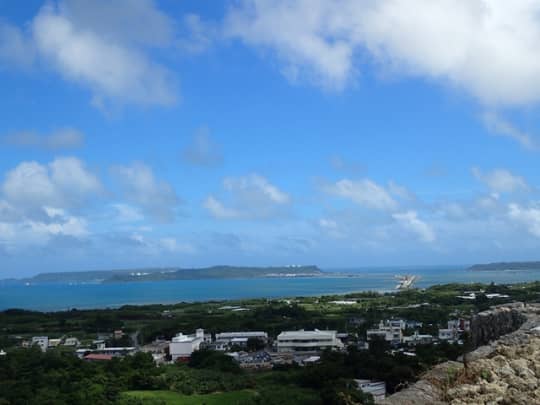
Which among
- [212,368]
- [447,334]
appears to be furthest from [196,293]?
[212,368]

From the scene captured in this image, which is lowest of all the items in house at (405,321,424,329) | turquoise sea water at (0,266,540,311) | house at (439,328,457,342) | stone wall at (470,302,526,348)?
house at (405,321,424,329)

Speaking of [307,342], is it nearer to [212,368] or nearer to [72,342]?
[212,368]

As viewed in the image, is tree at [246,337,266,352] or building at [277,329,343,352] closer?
building at [277,329,343,352]

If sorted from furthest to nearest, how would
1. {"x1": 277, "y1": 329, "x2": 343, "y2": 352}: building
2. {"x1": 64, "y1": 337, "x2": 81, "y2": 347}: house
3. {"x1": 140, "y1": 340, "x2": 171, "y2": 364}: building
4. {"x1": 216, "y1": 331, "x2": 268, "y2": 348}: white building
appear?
{"x1": 64, "y1": 337, "x2": 81, "y2": 347}: house
{"x1": 216, "y1": 331, "x2": 268, "y2": 348}: white building
{"x1": 277, "y1": 329, "x2": 343, "y2": 352}: building
{"x1": 140, "y1": 340, "x2": 171, "y2": 364}: building

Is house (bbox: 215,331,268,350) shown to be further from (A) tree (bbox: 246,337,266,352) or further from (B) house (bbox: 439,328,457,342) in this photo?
(B) house (bbox: 439,328,457,342)

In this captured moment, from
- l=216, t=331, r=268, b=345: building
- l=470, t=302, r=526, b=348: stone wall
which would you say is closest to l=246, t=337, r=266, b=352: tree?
l=216, t=331, r=268, b=345: building

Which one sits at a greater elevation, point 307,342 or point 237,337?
point 237,337
